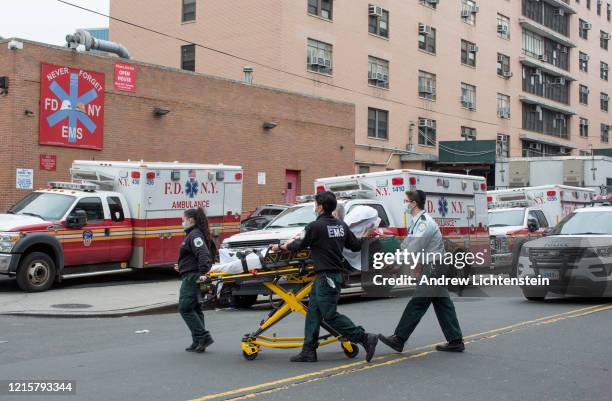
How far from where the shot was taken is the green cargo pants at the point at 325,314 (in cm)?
827

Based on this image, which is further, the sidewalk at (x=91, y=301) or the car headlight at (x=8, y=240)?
the car headlight at (x=8, y=240)

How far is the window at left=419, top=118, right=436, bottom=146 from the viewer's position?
152 ft

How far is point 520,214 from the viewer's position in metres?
22.7

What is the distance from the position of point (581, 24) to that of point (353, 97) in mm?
37447

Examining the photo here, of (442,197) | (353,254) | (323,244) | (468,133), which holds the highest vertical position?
(468,133)

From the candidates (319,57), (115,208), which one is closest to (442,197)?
(115,208)

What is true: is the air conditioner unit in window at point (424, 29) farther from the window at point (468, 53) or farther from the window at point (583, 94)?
the window at point (583, 94)

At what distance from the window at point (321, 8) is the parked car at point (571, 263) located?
88.8 feet

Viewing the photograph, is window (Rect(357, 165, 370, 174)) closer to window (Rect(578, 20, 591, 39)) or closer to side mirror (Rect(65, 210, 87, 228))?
side mirror (Rect(65, 210, 87, 228))

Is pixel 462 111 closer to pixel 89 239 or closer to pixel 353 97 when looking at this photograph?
pixel 353 97

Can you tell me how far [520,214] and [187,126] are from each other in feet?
38.8

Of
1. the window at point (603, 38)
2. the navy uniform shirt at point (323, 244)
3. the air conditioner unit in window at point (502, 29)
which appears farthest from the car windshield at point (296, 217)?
the window at point (603, 38)

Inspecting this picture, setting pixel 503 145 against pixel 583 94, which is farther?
pixel 583 94

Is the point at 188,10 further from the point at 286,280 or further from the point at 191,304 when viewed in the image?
the point at 286,280
